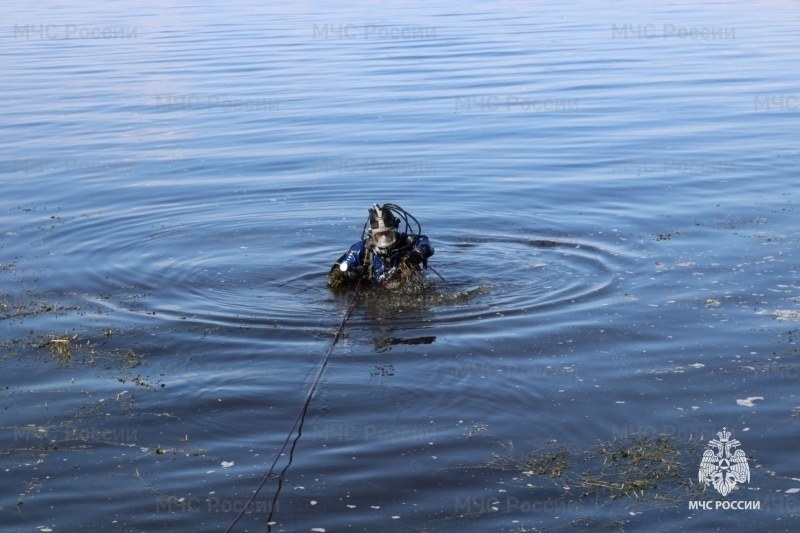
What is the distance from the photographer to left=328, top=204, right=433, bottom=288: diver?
42.3 ft

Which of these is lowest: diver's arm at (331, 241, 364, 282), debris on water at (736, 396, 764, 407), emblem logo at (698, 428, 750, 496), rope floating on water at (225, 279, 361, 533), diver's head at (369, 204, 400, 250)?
emblem logo at (698, 428, 750, 496)

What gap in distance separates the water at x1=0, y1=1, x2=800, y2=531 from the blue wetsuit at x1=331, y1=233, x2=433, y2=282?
1.00 ft

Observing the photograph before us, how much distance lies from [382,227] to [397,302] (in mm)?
851

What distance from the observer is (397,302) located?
12.9 meters

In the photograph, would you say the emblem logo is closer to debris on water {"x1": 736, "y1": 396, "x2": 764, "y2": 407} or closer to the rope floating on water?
debris on water {"x1": 736, "y1": 396, "x2": 764, "y2": 407}

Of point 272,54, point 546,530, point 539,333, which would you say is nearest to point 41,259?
point 539,333

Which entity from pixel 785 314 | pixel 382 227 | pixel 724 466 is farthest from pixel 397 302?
pixel 724 466

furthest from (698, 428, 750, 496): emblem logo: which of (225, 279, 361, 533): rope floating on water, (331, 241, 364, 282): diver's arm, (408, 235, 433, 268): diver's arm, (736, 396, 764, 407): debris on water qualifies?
(331, 241, 364, 282): diver's arm

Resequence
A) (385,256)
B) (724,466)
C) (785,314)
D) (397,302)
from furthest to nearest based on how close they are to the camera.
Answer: (385,256) < (397,302) < (785,314) < (724,466)

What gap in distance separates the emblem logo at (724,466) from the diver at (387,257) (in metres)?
4.94

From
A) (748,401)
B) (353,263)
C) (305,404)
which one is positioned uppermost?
(353,263)

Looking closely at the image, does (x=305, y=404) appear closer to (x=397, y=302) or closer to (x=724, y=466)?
(x=397, y=302)

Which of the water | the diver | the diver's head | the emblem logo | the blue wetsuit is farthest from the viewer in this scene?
the blue wetsuit

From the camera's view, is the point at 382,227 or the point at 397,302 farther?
the point at 397,302
